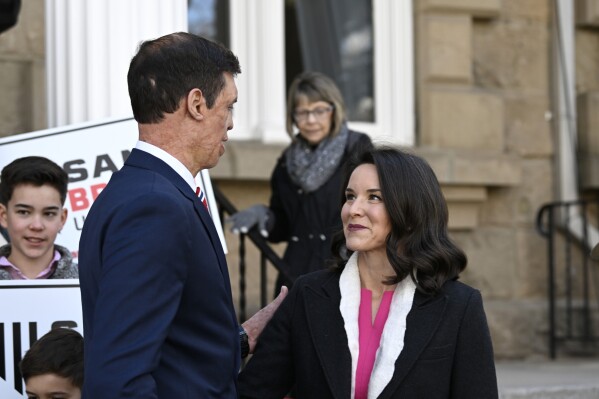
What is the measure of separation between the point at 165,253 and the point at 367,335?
92cm

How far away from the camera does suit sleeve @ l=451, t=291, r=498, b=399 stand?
3014 millimetres

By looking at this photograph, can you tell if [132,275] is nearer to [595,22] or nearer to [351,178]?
[351,178]

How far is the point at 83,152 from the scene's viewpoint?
14.2 ft

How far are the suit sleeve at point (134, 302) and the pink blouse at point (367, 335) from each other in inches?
32.8

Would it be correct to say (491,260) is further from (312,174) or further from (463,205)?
(312,174)

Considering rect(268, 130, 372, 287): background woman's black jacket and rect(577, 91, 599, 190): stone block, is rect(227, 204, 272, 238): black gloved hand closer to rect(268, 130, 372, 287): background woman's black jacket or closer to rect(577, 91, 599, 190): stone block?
rect(268, 130, 372, 287): background woman's black jacket

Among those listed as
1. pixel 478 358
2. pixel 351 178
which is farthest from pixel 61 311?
pixel 478 358

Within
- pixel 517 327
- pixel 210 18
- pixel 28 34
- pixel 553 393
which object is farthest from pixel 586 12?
pixel 28 34

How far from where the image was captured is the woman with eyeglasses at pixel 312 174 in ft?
17.9

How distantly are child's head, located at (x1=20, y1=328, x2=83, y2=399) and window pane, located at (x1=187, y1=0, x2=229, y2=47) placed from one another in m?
4.28

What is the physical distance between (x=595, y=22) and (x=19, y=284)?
5854 millimetres

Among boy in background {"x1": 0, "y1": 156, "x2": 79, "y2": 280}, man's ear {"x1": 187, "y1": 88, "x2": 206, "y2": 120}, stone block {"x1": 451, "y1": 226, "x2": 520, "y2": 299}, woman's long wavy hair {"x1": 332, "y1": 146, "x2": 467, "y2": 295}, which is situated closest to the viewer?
man's ear {"x1": 187, "y1": 88, "x2": 206, "y2": 120}

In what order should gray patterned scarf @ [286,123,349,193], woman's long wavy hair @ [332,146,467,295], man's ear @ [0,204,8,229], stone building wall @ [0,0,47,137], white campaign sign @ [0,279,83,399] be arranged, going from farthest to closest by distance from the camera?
1. stone building wall @ [0,0,47,137]
2. gray patterned scarf @ [286,123,349,193]
3. man's ear @ [0,204,8,229]
4. white campaign sign @ [0,279,83,399]
5. woman's long wavy hair @ [332,146,467,295]

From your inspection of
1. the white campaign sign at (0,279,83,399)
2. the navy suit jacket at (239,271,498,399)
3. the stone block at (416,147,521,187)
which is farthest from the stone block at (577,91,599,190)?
the navy suit jacket at (239,271,498,399)
